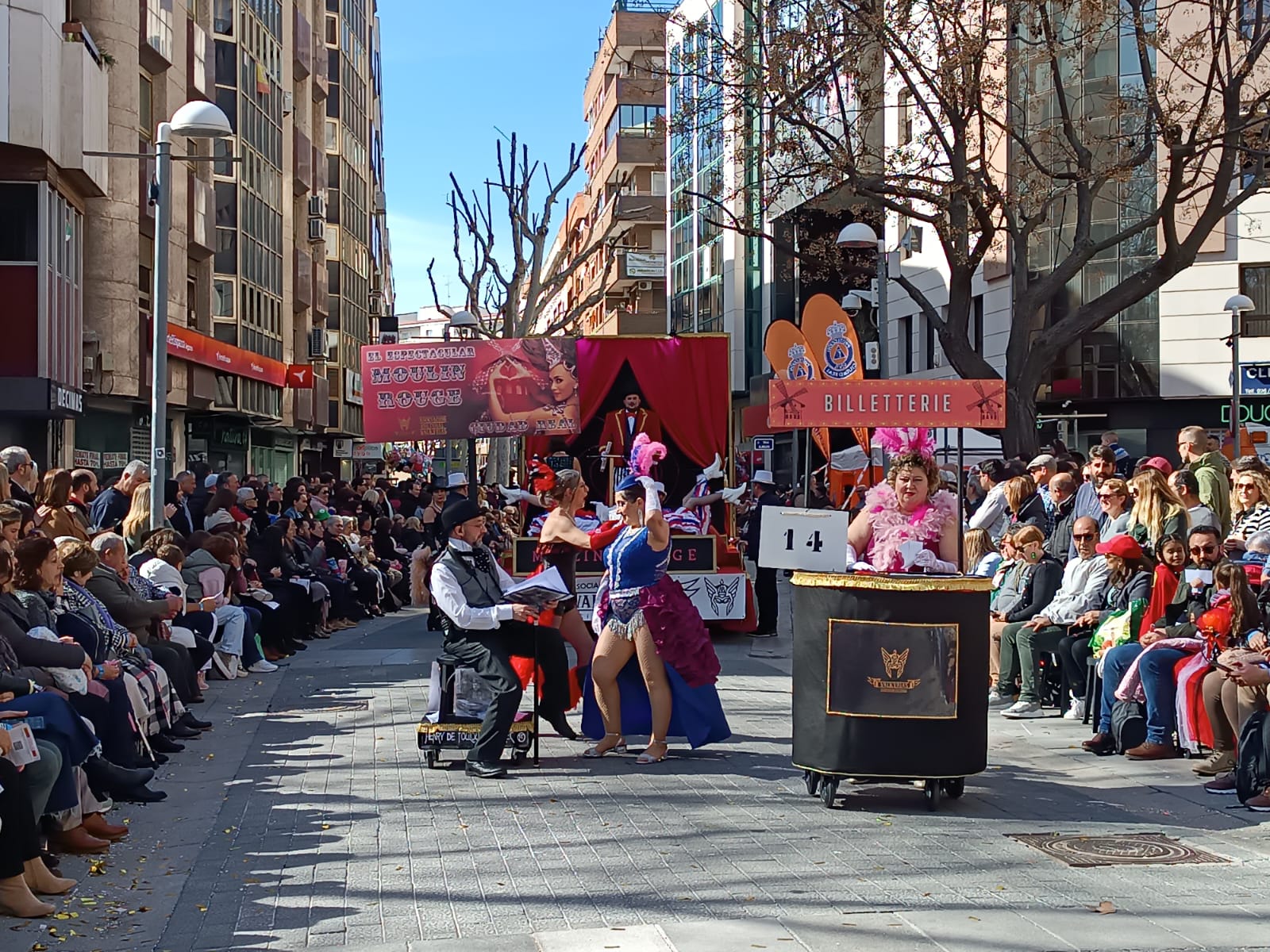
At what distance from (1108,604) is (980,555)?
2866 mm

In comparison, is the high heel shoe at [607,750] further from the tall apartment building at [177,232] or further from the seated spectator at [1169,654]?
the tall apartment building at [177,232]

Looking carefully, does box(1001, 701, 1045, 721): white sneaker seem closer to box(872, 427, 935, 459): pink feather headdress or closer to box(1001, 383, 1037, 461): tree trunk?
box(872, 427, 935, 459): pink feather headdress

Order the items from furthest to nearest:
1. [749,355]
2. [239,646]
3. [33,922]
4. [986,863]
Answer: [749,355]
[239,646]
[986,863]
[33,922]

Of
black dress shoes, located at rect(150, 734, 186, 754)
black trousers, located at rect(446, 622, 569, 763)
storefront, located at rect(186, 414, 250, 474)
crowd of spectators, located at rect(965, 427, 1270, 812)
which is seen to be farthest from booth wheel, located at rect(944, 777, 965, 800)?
storefront, located at rect(186, 414, 250, 474)

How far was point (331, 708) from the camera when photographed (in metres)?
13.8

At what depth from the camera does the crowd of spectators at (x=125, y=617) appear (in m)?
7.95

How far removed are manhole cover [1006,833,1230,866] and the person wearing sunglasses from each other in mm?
3963

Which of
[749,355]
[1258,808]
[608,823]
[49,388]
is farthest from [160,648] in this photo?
[749,355]

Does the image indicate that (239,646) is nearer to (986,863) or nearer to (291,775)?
(291,775)

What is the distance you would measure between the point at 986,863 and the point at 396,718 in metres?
6.39

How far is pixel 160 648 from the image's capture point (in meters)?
12.5

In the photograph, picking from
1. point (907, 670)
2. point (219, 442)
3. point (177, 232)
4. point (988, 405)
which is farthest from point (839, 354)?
point (219, 442)

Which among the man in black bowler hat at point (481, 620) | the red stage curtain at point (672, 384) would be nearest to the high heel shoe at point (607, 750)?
the man in black bowler hat at point (481, 620)

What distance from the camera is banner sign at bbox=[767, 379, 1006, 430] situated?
930 centimetres
